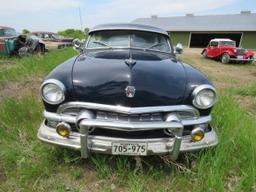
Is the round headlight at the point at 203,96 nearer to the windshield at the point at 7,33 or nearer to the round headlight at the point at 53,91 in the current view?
the round headlight at the point at 53,91

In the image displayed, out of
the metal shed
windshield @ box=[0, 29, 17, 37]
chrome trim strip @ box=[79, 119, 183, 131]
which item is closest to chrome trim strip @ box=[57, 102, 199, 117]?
chrome trim strip @ box=[79, 119, 183, 131]

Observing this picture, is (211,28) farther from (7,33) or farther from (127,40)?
(127,40)

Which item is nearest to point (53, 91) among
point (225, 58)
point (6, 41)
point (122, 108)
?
point (122, 108)

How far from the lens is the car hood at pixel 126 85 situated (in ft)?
6.98

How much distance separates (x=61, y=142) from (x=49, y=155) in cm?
54

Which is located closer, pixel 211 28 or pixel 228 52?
pixel 228 52

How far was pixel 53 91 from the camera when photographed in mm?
2205

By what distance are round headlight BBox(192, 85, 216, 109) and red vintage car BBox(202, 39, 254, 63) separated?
11943 millimetres

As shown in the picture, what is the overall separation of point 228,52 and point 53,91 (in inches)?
506

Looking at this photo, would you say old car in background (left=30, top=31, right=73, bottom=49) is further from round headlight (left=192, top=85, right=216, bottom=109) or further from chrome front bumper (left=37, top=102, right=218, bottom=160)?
round headlight (left=192, top=85, right=216, bottom=109)

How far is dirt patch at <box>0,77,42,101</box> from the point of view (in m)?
4.69

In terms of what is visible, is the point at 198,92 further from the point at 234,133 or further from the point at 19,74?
the point at 19,74

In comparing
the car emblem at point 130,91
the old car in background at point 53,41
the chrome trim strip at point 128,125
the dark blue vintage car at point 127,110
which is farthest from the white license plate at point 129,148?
the old car in background at point 53,41

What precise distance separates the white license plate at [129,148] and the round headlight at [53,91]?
0.68m
